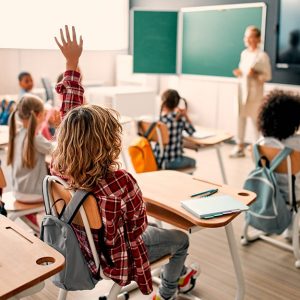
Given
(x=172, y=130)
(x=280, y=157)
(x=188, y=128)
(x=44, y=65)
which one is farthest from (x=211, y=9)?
(x=280, y=157)

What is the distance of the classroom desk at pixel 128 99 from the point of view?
6.93 m

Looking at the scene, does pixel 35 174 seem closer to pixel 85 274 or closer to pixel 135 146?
pixel 135 146

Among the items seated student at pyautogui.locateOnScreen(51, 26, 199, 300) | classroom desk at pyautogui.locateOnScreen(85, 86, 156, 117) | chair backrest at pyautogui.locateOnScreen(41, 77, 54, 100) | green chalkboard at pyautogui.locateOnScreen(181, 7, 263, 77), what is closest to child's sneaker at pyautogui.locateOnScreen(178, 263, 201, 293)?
seated student at pyautogui.locateOnScreen(51, 26, 199, 300)

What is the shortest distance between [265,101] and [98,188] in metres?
1.62

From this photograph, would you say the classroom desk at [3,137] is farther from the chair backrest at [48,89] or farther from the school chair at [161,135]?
the chair backrest at [48,89]

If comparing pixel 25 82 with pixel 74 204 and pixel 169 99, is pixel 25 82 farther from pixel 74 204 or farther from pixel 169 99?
pixel 74 204

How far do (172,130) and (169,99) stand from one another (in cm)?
24

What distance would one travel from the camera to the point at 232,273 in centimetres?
258

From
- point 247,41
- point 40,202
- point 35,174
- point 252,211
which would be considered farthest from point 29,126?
point 247,41

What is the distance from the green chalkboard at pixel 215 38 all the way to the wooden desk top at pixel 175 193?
164 inches

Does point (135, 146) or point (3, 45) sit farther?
point (135, 146)

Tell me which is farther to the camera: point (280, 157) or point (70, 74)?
point (280, 157)

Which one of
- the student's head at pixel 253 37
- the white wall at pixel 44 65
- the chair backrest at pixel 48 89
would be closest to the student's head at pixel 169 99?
the student's head at pixel 253 37

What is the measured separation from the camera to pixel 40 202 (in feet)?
9.01
